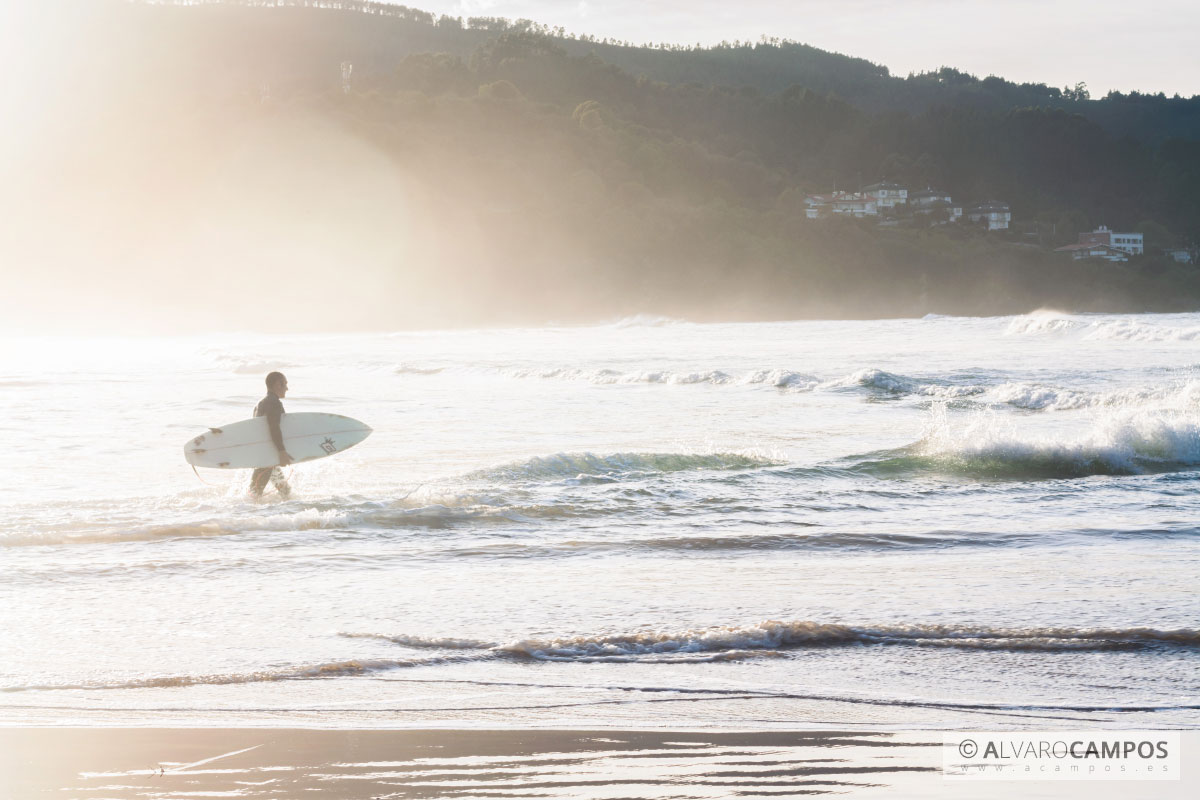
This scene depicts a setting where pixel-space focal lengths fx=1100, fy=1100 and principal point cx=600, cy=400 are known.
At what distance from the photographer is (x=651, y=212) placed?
379 feet

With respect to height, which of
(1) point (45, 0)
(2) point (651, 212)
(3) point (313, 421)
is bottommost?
(3) point (313, 421)

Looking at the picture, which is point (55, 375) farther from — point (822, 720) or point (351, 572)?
point (822, 720)

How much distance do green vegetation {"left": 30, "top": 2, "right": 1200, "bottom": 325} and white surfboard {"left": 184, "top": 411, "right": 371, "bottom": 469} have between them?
80.7 meters

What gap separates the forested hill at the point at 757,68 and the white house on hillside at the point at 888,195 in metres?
21.8

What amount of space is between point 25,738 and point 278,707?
1.02 meters

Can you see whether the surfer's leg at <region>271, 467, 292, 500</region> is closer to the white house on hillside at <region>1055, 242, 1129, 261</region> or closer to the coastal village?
the coastal village

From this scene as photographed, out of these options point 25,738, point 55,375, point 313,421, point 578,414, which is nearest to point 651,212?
point 55,375

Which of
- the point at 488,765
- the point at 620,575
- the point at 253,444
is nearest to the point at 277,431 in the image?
the point at 253,444

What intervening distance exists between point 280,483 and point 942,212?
137 meters

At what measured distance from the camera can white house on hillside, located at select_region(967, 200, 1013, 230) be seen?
448ft

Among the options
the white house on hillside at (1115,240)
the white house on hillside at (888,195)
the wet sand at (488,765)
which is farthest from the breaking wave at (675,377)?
the white house on hillside at (888,195)

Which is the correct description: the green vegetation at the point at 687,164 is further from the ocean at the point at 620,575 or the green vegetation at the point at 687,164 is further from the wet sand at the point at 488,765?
the wet sand at the point at 488,765

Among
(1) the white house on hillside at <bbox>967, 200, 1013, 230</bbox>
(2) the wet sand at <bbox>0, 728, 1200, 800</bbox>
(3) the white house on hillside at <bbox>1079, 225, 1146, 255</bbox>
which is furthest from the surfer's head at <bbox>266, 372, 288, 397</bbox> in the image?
(1) the white house on hillside at <bbox>967, 200, 1013, 230</bbox>

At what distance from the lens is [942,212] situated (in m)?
138
